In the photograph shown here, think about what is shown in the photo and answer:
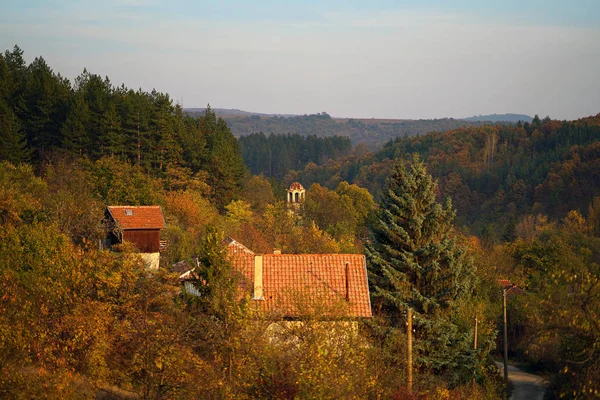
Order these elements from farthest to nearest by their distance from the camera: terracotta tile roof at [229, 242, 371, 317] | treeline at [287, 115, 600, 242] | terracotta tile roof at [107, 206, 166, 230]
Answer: treeline at [287, 115, 600, 242], terracotta tile roof at [107, 206, 166, 230], terracotta tile roof at [229, 242, 371, 317]

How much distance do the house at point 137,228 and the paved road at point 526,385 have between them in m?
17.2

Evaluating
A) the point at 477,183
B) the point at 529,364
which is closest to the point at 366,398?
the point at 529,364

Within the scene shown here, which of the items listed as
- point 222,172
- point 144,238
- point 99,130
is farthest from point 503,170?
point 144,238

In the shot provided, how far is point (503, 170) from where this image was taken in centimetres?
14250

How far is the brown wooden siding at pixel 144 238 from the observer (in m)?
34.3

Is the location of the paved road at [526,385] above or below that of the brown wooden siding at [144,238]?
below

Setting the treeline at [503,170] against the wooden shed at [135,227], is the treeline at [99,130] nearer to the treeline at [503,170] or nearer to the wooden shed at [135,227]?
the wooden shed at [135,227]

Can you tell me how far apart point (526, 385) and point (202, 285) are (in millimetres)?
18826

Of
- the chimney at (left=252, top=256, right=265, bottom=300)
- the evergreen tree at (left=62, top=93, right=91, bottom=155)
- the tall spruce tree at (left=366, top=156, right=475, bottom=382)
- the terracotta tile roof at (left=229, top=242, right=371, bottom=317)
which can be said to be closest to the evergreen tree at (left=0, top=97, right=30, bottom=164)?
the evergreen tree at (left=62, top=93, right=91, bottom=155)

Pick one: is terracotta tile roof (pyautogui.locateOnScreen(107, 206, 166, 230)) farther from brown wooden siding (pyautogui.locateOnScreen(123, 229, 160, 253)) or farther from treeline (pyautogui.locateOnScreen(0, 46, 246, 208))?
treeline (pyautogui.locateOnScreen(0, 46, 246, 208))

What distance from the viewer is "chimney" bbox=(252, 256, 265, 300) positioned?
26.8 metres

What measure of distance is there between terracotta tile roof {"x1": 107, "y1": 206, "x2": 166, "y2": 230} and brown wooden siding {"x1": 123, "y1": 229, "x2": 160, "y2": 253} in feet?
→ 0.94

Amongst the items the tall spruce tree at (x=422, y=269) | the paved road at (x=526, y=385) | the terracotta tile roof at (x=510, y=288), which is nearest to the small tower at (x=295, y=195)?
the terracotta tile roof at (x=510, y=288)

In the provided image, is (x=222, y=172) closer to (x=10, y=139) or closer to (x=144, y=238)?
(x=10, y=139)
